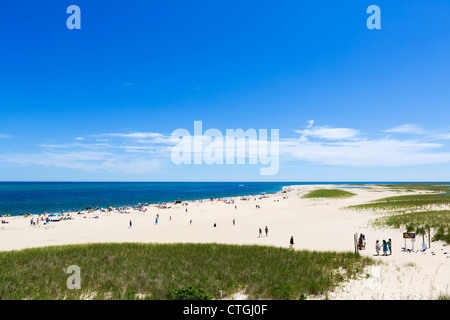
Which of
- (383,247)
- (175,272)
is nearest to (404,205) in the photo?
(383,247)

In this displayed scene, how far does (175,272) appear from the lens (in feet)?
50.4

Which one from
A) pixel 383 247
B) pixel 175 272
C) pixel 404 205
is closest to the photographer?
pixel 175 272

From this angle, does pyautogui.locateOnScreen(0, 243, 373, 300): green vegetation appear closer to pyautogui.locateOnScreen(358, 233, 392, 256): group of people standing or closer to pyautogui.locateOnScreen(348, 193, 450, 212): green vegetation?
pyautogui.locateOnScreen(358, 233, 392, 256): group of people standing

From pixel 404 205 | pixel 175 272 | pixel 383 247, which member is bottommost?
pixel 404 205

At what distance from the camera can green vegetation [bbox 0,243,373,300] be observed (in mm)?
12562

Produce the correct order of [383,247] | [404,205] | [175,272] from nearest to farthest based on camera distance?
[175,272] → [383,247] → [404,205]

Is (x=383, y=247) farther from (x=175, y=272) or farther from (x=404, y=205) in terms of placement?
(x=404, y=205)

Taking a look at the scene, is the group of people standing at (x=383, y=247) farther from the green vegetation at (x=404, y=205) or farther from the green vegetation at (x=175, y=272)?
the green vegetation at (x=404, y=205)

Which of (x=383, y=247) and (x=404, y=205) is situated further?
(x=404, y=205)

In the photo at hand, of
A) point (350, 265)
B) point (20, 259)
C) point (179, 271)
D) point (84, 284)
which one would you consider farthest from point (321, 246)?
point (20, 259)

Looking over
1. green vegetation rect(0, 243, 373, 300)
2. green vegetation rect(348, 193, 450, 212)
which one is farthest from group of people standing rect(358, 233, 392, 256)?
green vegetation rect(348, 193, 450, 212)

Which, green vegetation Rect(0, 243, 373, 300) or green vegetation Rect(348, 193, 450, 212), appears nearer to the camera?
green vegetation Rect(0, 243, 373, 300)

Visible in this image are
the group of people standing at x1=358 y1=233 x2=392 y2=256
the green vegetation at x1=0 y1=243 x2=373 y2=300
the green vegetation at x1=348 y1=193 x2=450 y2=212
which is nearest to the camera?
the green vegetation at x1=0 y1=243 x2=373 y2=300
